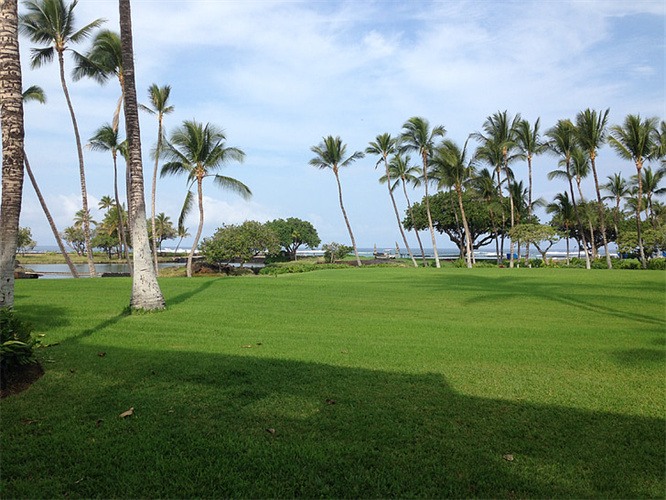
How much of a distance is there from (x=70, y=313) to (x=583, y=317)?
11.2m

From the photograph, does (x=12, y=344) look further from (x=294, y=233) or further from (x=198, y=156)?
(x=294, y=233)

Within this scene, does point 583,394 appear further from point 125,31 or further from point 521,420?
point 125,31

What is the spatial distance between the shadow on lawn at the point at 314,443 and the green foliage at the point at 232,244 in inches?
1148

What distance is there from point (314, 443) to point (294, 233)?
61060mm

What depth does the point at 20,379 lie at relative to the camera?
177 inches

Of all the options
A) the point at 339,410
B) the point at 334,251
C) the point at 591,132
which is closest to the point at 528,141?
the point at 591,132

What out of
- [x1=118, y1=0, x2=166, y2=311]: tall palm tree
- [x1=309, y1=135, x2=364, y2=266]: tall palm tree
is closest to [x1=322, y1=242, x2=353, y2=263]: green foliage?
[x1=309, y1=135, x2=364, y2=266]: tall palm tree

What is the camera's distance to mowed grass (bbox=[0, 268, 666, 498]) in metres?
2.79

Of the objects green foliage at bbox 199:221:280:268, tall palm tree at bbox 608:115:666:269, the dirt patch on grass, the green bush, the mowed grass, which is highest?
tall palm tree at bbox 608:115:666:269

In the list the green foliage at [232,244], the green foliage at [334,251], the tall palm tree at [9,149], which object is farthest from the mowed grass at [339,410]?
the green foliage at [334,251]

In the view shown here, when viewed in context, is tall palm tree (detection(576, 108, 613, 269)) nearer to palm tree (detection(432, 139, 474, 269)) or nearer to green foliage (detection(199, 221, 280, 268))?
palm tree (detection(432, 139, 474, 269))

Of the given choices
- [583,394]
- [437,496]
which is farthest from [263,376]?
[583,394]

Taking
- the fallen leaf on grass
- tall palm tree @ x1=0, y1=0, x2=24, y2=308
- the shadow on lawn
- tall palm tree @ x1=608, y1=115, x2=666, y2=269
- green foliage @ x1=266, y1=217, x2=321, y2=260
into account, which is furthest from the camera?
green foliage @ x1=266, y1=217, x2=321, y2=260

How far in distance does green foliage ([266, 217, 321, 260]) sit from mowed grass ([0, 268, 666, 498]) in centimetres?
5445
